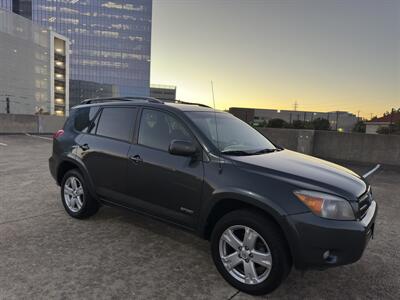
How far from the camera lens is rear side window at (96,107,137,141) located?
4.16 m

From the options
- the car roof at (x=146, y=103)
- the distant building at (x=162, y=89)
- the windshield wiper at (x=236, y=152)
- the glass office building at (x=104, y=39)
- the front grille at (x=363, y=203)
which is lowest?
the front grille at (x=363, y=203)

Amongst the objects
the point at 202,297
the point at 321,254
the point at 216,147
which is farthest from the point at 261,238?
the point at 216,147

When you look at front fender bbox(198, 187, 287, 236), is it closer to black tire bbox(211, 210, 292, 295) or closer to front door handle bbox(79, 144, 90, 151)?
black tire bbox(211, 210, 292, 295)

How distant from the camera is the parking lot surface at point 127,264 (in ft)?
9.71

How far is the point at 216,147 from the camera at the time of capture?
336 centimetres

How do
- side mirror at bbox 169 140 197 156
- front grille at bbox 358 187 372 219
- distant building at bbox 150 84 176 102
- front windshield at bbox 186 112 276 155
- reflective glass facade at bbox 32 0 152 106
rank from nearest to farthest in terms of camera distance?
front grille at bbox 358 187 372 219
side mirror at bbox 169 140 197 156
front windshield at bbox 186 112 276 155
reflective glass facade at bbox 32 0 152 106
distant building at bbox 150 84 176 102

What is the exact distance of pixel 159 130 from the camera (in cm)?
384

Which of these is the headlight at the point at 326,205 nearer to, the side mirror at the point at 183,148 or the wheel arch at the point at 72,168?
the side mirror at the point at 183,148

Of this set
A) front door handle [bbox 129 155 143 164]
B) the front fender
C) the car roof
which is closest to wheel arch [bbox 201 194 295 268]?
the front fender

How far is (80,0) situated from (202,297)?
12588 centimetres

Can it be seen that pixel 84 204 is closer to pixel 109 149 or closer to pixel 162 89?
pixel 109 149

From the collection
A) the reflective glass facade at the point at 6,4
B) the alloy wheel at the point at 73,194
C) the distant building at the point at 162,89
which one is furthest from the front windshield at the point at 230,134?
the reflective glass facade at the point at 6,4

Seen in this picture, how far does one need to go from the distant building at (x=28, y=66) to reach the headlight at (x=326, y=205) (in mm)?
71065

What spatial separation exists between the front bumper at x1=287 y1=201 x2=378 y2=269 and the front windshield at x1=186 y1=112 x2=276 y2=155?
103 centimetres
